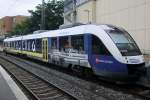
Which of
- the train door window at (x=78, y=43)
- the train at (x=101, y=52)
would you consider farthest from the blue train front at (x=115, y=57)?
the train door window at (x=78, y=43)

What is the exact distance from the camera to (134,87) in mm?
16094

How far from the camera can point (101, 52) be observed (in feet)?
54.6

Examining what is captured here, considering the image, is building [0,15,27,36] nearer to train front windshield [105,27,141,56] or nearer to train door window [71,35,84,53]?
train door window [71,35,84,53]

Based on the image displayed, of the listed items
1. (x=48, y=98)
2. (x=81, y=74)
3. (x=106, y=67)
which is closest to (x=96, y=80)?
(x=81, y=74)

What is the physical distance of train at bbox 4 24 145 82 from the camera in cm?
1547

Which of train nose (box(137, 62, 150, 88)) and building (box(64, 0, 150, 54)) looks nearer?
train nose (box(137, 62, 150, 88))

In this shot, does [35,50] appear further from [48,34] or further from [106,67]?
[106,67]

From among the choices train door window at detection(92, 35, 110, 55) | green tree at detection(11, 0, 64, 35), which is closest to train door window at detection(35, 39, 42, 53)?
train door window at detection(92, 35, 110, 55)

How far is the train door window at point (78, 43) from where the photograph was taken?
19.0 metres

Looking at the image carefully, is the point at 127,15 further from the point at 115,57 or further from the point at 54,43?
the point at 115,57

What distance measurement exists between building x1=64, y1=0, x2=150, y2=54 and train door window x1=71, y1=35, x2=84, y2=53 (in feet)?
23.2

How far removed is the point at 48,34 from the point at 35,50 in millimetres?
4961

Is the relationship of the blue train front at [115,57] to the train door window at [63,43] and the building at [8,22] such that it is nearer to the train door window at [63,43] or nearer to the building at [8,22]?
the train door window at [63,43]

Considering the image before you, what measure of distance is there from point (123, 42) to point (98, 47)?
1.16m
